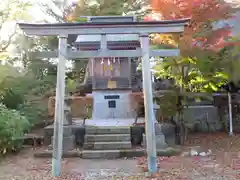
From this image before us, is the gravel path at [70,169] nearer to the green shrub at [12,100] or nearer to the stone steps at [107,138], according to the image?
the stone steps at [107,138]

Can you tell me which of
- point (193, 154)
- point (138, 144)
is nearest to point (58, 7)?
point (138, 144)

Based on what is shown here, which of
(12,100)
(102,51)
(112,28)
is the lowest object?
(12,100)

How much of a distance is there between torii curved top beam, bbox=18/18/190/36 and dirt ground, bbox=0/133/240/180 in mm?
3139

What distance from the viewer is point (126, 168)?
23.6 ft

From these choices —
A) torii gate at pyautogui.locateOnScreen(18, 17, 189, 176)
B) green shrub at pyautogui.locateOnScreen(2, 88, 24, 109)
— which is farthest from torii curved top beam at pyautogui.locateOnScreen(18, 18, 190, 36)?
green shrub at pyautogui.locateOnScreen(2, 88, 24, 109)

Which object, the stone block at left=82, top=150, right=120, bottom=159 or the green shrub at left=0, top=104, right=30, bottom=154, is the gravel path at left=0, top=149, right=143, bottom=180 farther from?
the green shrub at left=0, top=104, right=30, bottom=154

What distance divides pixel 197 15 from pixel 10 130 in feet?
20.8

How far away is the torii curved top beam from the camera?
22.6 feet

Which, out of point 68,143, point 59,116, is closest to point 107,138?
point 68,143

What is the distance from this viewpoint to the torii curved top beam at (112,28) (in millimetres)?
6891

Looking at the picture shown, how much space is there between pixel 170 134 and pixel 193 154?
1.40 m

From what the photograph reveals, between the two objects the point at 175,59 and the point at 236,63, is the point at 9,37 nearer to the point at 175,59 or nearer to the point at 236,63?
the point at 175,59

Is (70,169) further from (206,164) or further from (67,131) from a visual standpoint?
(206,164)

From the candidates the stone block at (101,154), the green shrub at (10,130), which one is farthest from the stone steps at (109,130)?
the green shrub at (10,130)
